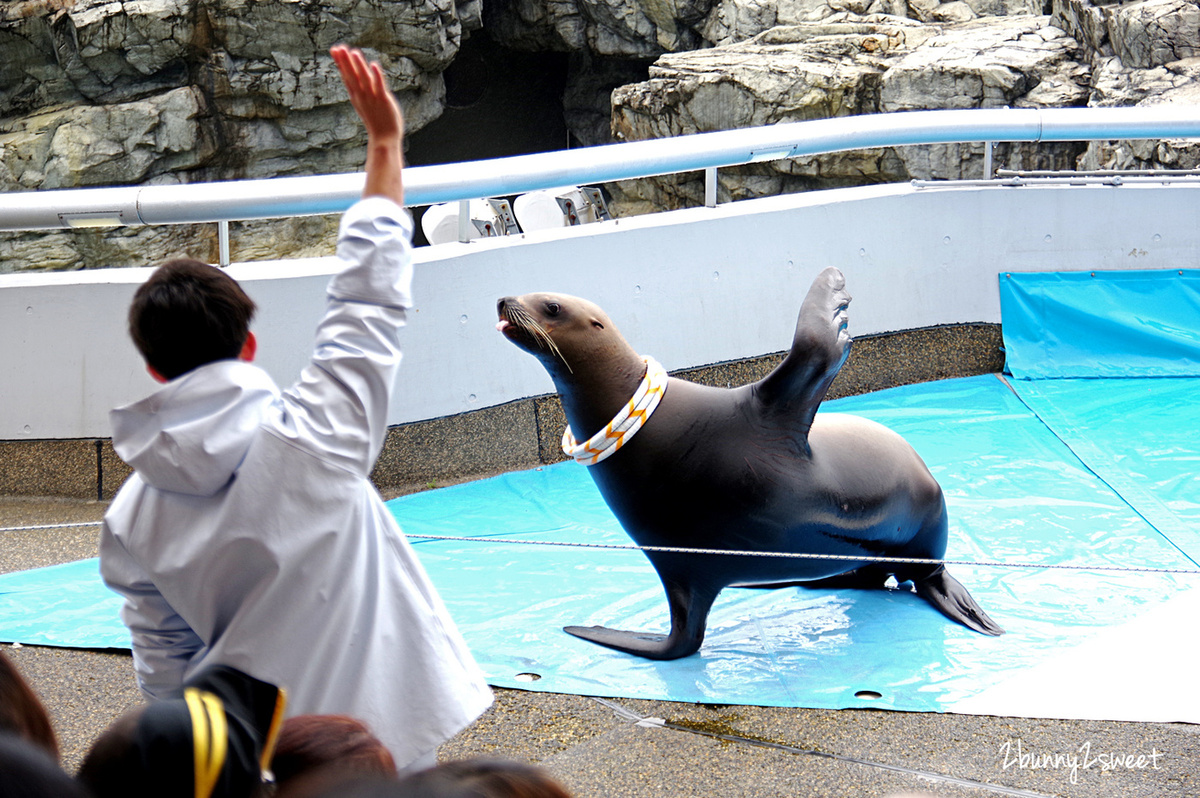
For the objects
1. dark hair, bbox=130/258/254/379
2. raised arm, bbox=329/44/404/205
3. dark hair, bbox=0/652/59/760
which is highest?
raised arm, bbox=329/44/404/205

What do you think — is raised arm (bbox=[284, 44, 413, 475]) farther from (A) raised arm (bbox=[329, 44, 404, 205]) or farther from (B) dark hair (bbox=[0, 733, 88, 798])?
(B) dark hair (bbox=[0, 733, 88, 798])

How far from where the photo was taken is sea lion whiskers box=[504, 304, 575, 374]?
2873 mm

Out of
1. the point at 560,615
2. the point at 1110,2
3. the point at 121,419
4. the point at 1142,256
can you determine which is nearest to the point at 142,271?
the point at 560,615

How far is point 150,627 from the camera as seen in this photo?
5.52 feet

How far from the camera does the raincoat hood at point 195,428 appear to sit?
4.85 feet

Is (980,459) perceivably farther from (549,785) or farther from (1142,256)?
(549,785)

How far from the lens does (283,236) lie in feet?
66.9

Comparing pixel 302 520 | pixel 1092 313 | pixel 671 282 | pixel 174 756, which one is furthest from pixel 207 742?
pixel 1092 313

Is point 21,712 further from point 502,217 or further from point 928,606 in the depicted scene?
point 502,217

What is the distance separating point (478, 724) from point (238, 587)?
1.18m

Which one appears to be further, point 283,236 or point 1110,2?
point 283,236

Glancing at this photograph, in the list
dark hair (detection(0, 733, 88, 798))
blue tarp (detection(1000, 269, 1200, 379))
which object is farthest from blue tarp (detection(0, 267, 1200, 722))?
dark hair (detection(0, 733, 88, 798))

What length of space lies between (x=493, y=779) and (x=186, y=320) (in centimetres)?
90

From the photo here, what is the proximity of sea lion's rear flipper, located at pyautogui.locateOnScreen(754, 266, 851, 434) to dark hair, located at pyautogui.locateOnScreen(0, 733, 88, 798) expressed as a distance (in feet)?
7.49
